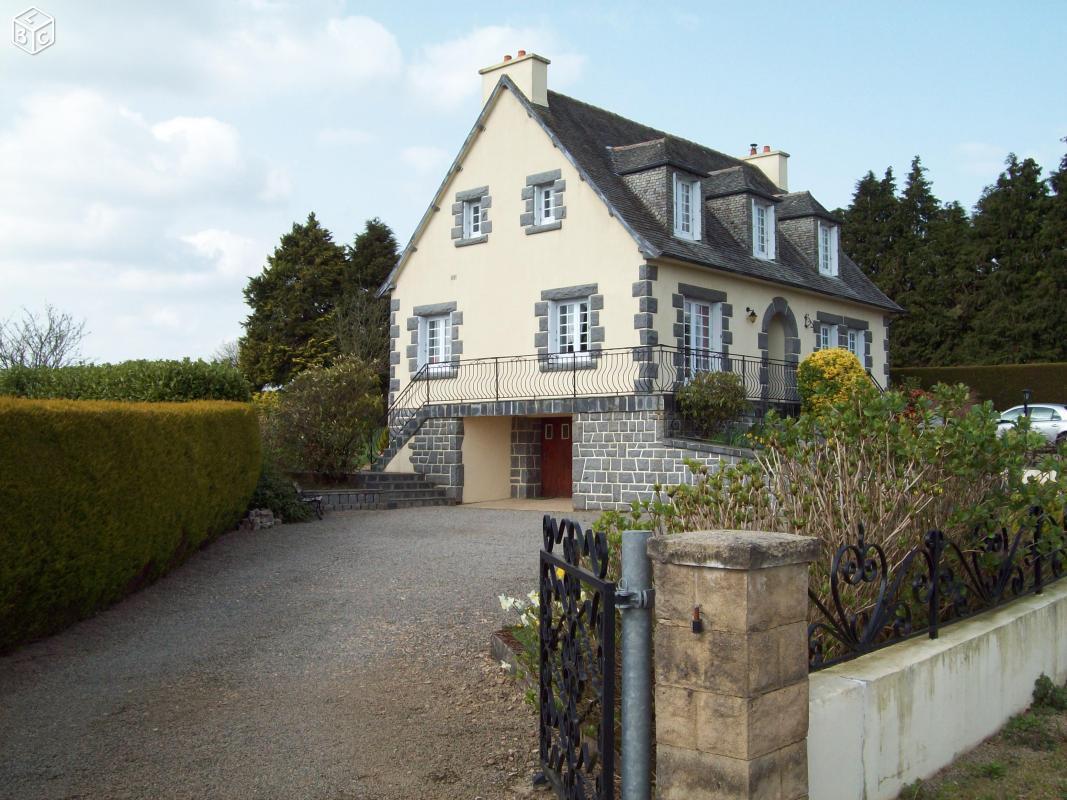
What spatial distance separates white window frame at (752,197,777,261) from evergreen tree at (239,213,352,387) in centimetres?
1872

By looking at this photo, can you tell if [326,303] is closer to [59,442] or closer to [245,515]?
[245,515]

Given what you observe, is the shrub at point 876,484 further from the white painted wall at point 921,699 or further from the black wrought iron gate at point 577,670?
the black wrought iron gate at point 577,670

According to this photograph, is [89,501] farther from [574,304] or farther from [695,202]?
[695,202]

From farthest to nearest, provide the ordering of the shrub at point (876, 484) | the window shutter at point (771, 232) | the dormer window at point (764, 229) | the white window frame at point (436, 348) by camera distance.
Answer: the window shutter at point (771, 232)
the dormer window at point (764, 229)
the white window frame at point (436, 348)
the shrub at point (876, 484)

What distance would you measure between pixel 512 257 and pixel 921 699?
16.4m

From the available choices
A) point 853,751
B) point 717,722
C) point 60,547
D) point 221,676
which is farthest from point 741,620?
point 60,547

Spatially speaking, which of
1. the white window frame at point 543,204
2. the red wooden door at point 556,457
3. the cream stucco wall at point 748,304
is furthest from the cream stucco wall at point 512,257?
the red wooden door at point 556,457

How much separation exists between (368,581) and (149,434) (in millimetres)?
2502

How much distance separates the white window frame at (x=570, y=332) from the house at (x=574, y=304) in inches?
1.3

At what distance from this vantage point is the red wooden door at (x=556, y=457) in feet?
70.2

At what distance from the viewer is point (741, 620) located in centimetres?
343

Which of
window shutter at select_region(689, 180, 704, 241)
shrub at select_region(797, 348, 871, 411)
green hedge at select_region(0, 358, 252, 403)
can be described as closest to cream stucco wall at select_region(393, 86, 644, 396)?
window shutter at select_region(689, 180, 704, 241)

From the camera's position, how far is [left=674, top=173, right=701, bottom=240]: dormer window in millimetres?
20047

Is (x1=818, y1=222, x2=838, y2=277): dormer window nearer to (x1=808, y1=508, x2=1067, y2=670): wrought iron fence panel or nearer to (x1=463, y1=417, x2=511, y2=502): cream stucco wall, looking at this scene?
(x1=463, y1=417, x2=511, y2=502): cream stucco wall
